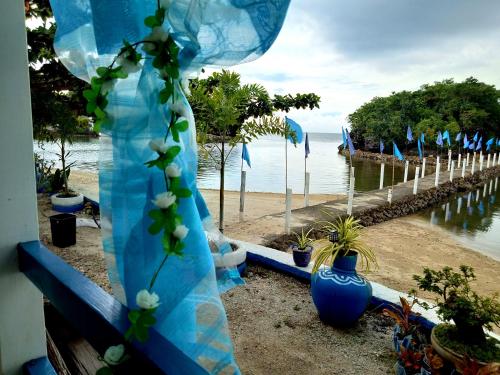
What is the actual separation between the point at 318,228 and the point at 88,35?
6766 millimetres

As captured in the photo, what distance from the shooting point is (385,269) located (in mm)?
6137

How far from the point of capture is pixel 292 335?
2824mm

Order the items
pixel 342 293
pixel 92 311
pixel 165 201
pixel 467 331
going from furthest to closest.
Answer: pixel 342 293 → pixel 467 331 → pixel 92 311 → pixel 165 201

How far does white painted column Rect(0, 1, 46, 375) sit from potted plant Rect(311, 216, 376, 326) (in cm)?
216

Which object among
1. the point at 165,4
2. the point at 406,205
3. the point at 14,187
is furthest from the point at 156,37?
the point at 406,205

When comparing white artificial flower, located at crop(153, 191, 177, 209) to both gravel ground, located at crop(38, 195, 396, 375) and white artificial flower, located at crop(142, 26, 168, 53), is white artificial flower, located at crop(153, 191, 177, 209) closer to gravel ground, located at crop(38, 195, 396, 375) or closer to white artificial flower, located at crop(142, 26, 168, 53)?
white artificial flower, located at crop(142, 26, 168, 53)

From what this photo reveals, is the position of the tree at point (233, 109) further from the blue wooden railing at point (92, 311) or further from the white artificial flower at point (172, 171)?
the white artificial flower at point (172, 171)

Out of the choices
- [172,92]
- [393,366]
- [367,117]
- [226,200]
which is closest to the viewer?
[172,92]

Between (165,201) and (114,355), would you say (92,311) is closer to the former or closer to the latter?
(114,355)

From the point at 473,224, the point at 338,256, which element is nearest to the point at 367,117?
the point at 473,224

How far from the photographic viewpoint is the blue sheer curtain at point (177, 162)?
2.12ft

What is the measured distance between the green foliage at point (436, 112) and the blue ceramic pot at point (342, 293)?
96.4 ft

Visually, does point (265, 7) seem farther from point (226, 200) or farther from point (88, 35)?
point (226, 200)

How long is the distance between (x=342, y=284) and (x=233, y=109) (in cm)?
221
